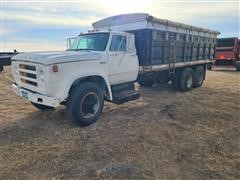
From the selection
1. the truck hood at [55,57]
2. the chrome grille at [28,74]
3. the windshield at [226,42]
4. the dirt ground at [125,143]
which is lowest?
the dirt ground at [125,143]

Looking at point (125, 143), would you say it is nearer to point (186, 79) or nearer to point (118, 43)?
point (118, 43)

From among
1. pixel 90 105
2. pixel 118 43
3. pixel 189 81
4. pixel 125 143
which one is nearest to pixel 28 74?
pixel 90 105

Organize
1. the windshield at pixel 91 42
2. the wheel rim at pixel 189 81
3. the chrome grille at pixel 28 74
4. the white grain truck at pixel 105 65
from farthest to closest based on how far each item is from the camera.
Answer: the wheel rim at pixel 189 81
the windshield at pixel 91 42
the chrome grille at pixel 28 74
the white grain truck at pixel 105 65

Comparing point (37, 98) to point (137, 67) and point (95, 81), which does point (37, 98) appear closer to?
point (95, 81)

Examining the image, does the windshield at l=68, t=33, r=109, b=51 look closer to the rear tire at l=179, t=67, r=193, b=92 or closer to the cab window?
the cab window

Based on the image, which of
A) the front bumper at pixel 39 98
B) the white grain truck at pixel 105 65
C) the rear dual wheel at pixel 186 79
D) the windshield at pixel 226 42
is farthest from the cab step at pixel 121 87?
the windshield at pixel 226 42

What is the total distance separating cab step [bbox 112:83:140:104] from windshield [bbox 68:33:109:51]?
124cm

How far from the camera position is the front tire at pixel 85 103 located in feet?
17.6

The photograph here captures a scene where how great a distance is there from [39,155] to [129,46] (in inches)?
161

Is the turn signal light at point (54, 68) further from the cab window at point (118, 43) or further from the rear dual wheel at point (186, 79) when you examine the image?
the rear dual wheel at point (186, 79)

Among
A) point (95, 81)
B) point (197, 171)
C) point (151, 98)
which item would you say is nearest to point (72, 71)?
point (95, 81)

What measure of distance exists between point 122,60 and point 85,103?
1769mm

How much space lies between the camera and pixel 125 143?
4.73 metres

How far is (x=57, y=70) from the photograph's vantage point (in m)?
4.96
